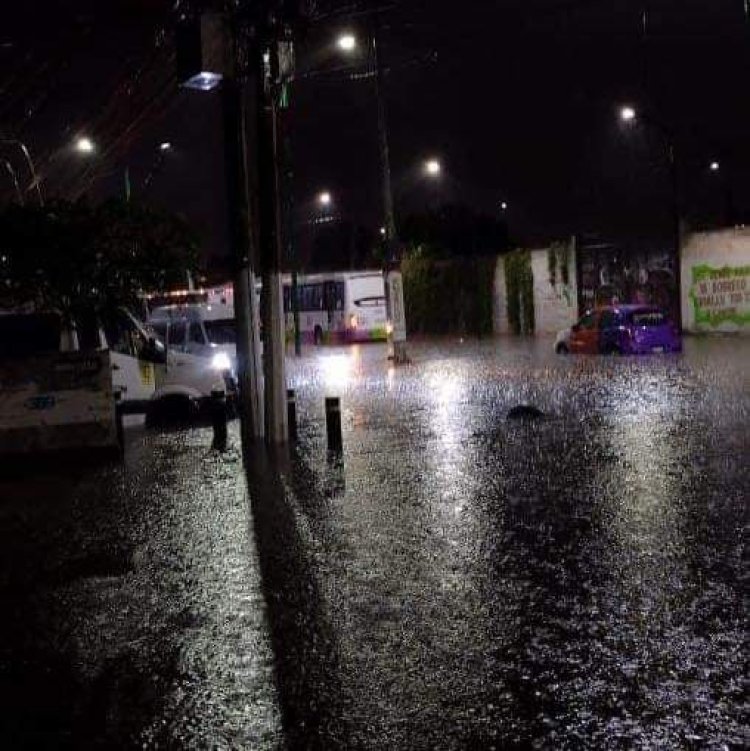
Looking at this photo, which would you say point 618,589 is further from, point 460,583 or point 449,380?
point 449,380

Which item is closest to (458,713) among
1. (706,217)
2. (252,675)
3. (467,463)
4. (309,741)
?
(309,741)

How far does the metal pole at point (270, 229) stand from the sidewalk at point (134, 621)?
2.82 meters

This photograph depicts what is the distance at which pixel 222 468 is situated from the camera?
14055 millimetres

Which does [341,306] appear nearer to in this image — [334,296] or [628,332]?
[334,296]

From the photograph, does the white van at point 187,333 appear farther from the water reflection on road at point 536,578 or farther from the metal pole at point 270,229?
the water reflection on road at point 536,578

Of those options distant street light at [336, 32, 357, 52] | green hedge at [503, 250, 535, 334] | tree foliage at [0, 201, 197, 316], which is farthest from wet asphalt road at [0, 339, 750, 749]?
green hedge at [503, 250, 535, 334]

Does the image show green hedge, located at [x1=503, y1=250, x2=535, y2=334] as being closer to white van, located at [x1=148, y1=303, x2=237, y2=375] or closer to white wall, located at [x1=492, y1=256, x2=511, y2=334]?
white wall, located at [x1=492, y1=256, x2=511, y2=334]

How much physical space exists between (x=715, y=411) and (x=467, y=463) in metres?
5.79

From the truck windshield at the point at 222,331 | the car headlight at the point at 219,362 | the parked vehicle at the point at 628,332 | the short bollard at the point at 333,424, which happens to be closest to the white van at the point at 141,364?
the car headlight at the point at 219,362

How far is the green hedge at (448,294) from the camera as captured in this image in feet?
173

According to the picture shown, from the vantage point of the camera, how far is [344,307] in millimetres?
52656

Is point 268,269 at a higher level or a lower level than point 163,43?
lower

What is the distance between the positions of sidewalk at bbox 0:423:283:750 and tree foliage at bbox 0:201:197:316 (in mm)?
4724

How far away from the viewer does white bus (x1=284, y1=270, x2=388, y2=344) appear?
169 ft
